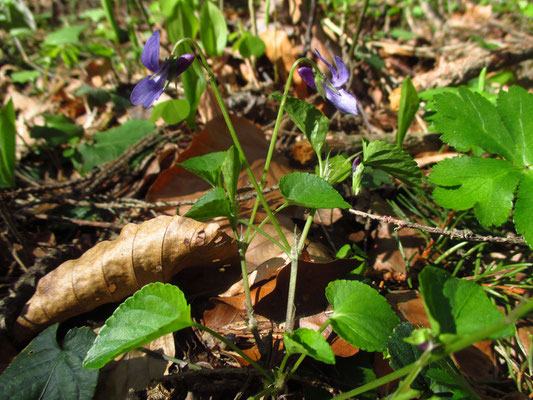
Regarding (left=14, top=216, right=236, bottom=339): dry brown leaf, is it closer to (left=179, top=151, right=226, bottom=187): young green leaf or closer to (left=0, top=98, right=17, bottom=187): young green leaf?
(left=179, top=151, right=226, bottom=187): young green leaf

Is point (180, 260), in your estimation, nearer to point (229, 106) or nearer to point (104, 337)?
point (104, 337)

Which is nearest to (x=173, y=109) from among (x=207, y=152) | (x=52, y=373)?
(x=207, y=152)

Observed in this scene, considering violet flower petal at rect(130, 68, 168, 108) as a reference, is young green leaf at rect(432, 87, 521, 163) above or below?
below

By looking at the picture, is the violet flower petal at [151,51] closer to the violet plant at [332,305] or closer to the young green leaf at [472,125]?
the violet plant at [332,305]

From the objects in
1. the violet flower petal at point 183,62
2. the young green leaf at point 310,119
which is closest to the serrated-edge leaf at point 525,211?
the young green leaf at point 310,119

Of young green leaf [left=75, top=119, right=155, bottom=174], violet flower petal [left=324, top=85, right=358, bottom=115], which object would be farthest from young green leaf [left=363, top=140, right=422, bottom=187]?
young green leaf [left=75, top=119, right=155, bottom=174]

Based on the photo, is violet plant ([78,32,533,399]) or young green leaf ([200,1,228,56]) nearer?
violet plant ([78,32,533,399])
